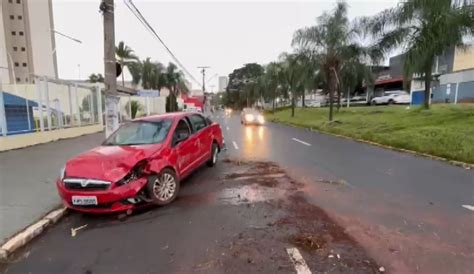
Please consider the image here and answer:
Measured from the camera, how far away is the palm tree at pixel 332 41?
22266 mm

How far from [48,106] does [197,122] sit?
938 centimetres

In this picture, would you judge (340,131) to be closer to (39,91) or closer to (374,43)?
(374,43)

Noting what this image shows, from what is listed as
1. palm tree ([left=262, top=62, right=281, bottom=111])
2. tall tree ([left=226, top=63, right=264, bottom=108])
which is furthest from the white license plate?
tall tree ([left=226, top=63, right=264, bottom=108])

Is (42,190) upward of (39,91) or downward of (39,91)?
downward

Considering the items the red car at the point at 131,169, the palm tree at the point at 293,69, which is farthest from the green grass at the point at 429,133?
the palm tree at the point at 293,69

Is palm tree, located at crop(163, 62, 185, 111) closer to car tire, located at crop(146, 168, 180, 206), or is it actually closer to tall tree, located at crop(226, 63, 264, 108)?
tall tree, located at crop(226, 63, 264, 108)

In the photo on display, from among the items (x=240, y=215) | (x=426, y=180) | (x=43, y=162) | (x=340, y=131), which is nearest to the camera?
(x=240, y=215)

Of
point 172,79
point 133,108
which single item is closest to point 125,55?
point 172,79

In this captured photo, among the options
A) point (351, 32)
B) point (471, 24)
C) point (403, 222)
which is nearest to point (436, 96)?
point (351, 32)

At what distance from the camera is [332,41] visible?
22438 mm

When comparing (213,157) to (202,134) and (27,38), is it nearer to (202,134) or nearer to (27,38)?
(202,134)

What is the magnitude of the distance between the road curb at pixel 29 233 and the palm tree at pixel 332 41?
2050 centimetres

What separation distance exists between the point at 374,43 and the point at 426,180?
626 inches

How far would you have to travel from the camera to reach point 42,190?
654 cm
